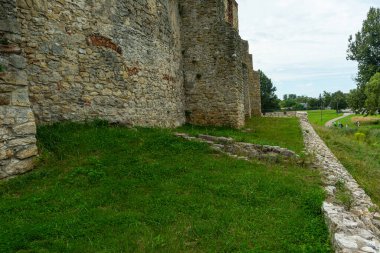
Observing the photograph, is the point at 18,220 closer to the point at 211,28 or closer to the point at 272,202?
the point at 272,202

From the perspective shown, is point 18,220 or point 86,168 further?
point 86,168

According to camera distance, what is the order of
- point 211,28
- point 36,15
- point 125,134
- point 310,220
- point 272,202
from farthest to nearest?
point 211,28
point 125,134
point 36,15
point 272,202
point 310,220

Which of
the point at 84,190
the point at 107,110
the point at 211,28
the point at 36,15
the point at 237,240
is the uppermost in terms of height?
the point at 211,28

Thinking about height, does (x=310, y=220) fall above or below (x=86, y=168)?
below

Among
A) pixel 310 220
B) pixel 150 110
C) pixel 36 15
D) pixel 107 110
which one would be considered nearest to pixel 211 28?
pixel 150 110

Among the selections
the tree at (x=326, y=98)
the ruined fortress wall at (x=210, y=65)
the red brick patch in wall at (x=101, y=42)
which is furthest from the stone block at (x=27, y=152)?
the tree at (x=326, y=98)

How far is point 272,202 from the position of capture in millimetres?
6152

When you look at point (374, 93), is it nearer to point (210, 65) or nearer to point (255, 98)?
point (255, 98)

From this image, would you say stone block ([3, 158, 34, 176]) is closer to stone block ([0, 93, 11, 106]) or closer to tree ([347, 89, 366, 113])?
stone block ([0, 93, 11, 106])

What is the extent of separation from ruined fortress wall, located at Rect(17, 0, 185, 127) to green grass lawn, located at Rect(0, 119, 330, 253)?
1.08 meters

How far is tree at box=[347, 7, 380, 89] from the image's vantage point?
1930 inches

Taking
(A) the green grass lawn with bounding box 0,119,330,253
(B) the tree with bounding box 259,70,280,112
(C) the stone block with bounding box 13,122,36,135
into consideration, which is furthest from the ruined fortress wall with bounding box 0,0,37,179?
(B) the tree with bounding box 259,70,280,112

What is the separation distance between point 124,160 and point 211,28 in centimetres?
1065

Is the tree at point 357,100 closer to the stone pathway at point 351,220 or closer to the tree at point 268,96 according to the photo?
the tree at point 268,96
